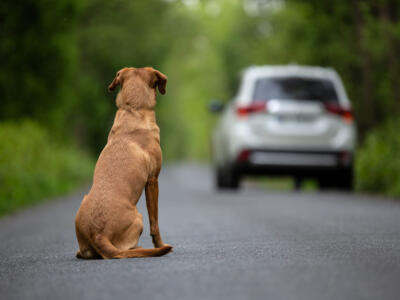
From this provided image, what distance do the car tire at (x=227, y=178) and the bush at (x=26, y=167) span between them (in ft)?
11.1

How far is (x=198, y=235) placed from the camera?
22.6 ft

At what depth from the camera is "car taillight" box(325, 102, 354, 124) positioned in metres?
12.2

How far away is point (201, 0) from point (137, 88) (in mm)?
25010

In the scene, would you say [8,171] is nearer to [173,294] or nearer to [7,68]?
[7,68]

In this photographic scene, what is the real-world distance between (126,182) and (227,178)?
8.34 metres

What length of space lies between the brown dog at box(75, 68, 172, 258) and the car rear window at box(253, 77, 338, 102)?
6385 millimetres

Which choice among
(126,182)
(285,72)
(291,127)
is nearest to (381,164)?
(291,127)

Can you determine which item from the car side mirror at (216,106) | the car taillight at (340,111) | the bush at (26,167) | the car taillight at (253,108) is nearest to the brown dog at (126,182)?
the bush at (26,167)

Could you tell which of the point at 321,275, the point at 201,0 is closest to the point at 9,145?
the point at 321,275

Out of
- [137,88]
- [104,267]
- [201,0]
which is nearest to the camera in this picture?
[104,267]

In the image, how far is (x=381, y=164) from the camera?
42.2ft

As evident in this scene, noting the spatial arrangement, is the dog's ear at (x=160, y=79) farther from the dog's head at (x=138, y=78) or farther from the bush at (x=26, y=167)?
the bush at (x=26, y=167)

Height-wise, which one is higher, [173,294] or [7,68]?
[7,68]

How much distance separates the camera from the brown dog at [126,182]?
5086 millimetres
